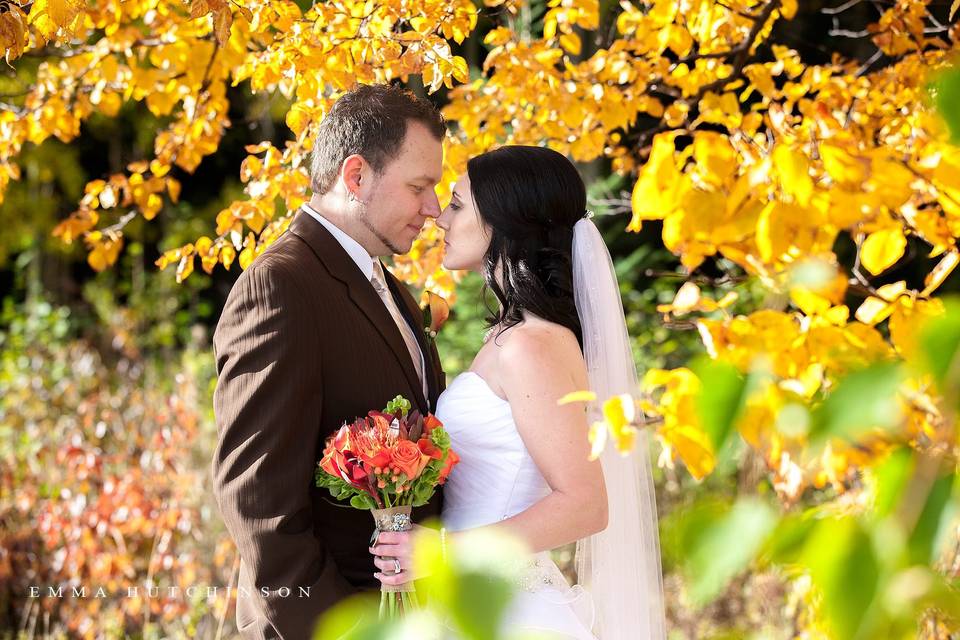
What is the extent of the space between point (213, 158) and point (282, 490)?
10.1 m

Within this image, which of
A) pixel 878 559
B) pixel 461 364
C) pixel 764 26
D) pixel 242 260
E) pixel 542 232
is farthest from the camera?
pixel 461 364

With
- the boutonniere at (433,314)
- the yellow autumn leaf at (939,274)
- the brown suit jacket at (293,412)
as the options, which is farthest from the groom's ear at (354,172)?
the yellow autumn leaf at (939,274)

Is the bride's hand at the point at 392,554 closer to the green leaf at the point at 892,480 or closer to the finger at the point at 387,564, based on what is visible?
the finger at the point at 387,564

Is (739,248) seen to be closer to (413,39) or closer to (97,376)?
(413,39)

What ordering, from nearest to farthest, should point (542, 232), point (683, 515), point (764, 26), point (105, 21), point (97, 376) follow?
1. point (683, 515)
2. point (542, 232)
3. point (105, 21)
4. point (764, 26)
5. point (97, 376)

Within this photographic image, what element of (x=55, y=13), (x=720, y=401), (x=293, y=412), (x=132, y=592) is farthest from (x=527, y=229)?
(x=132, y=592)

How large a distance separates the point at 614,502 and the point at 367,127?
4.31 feet

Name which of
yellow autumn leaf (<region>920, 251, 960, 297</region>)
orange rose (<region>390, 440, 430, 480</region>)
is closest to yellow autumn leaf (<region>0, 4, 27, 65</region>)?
orange rose (<region>390, 440, 430, 480</region>)

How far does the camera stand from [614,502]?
297cm

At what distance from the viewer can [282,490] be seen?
236 centimetres

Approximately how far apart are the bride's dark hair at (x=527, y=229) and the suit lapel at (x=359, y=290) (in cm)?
29

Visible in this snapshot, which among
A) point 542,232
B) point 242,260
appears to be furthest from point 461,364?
point 542,232

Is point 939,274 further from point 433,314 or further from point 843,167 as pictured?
point 433,314

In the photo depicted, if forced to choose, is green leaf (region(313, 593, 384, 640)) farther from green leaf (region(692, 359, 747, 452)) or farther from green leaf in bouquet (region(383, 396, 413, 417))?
green leaf in bouquet (region(383, 396, 413, 417))
